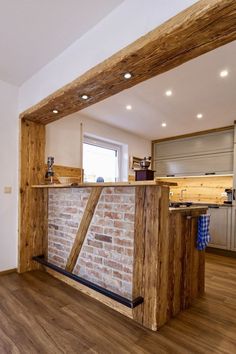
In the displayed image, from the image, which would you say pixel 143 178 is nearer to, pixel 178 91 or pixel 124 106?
pixel 178 91

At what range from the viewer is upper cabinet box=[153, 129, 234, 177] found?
179 inches

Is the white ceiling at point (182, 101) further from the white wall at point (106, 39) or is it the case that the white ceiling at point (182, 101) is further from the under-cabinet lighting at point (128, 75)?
the white wall at point (106, 39)

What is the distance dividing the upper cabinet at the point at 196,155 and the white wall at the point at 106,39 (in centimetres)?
361

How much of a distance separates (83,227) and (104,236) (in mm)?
379

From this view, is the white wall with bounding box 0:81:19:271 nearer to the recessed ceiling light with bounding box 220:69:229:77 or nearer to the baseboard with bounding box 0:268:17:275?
the baseboard with bounding box 0:268:17:275

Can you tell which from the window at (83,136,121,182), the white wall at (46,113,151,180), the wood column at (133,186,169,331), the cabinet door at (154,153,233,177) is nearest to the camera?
the wood column at (133,186,169,331)

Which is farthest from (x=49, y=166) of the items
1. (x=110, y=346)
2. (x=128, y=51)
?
(x=110, y=346)

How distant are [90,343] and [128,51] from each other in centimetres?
227

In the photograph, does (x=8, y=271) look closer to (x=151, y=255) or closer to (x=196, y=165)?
(x=151, y=255)

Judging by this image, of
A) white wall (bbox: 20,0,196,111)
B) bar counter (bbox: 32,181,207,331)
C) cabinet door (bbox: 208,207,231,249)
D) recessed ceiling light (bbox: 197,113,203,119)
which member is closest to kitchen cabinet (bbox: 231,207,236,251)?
cabinet door (bbox: 208,207,231,249)

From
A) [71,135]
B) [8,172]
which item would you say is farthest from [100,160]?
[8,172]

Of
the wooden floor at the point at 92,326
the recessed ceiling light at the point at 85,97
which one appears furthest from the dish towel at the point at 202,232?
the recessed ceiling light at the point at 85,97

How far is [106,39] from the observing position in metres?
1.83

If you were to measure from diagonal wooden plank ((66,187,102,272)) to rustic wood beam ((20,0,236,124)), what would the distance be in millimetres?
1113
